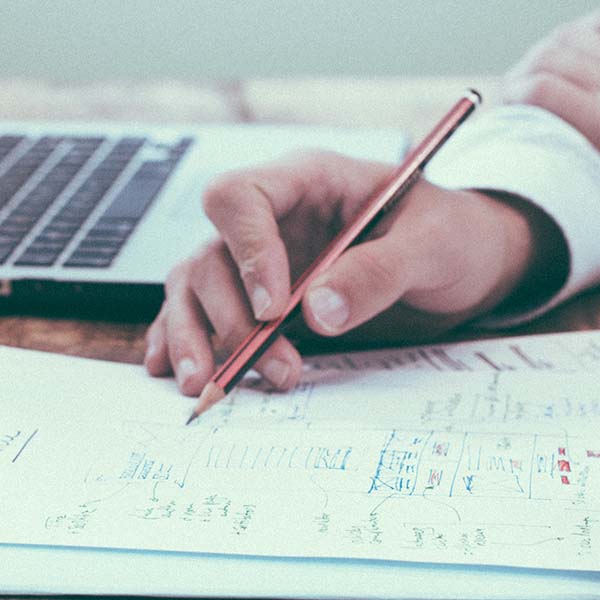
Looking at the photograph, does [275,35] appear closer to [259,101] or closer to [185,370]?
[259,101]

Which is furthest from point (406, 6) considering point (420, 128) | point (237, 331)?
point (237, 331)

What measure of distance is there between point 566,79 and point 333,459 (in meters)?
0.38

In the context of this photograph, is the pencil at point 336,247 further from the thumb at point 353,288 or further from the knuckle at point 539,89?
the knuckle at point 539,89

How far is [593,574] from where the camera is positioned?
34cm

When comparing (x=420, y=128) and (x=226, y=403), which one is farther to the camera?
(x=420, y=128)

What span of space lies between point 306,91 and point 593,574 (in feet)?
2.57

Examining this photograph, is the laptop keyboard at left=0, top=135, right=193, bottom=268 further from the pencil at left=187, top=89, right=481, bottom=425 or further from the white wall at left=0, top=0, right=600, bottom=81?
the white wall at left=0, top=0, right=600, bottom=81

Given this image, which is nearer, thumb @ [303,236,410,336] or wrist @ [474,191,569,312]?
thumb @ [303,236,410,336]

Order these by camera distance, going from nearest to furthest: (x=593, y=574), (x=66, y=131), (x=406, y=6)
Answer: (x=593, y=574) < (x=66, y=131) < (x=406, y=6)

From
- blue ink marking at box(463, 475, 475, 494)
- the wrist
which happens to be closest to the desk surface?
the wrist

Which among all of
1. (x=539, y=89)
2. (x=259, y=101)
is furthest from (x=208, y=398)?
(x=259, y=101)

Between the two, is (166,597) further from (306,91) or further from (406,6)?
(406,6)

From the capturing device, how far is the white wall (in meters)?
1.91

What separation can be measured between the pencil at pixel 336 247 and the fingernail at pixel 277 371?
0.01 meters
